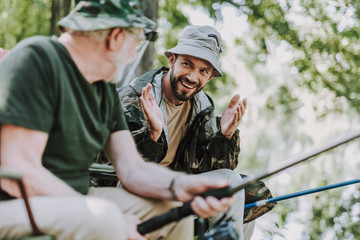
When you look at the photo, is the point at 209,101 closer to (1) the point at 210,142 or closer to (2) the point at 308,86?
(1) the point at 210,142

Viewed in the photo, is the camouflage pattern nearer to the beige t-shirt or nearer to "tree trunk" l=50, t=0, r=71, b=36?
the beige t-shirt

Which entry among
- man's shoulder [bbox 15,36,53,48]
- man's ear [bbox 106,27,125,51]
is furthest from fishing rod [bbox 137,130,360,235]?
man's shoulder [bbox 15,36,53,48]

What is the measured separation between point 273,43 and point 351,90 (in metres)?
→ 1.33

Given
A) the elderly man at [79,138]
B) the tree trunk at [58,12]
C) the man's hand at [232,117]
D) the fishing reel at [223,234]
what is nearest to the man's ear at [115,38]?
the elderly man at [79,138]

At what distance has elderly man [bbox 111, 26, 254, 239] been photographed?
3035 mm

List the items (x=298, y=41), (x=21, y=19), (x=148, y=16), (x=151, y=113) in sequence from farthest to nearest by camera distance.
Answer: (x=21, y=19), (x=298, y=41), (x=148, y=16), (x=151, y=113)

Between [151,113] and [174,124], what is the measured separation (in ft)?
1.70

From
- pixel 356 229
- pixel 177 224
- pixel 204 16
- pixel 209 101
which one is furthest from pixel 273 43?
pixel 177 224

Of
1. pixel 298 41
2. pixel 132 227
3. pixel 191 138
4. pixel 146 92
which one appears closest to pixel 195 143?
pixel 191 138

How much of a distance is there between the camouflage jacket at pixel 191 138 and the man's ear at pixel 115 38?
1146mm

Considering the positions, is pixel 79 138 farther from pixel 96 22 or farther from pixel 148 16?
pixel 148 16

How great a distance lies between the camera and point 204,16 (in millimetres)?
6789

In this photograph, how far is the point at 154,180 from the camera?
2086 millimetres

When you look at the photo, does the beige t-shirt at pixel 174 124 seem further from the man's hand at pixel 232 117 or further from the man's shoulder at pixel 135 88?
the man's hand at pixel 232 117
